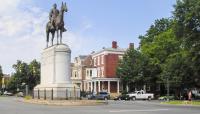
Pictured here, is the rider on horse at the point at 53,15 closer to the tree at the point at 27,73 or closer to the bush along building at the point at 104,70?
the bush along building at the point at 104,70

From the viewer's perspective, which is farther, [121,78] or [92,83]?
[92,83]

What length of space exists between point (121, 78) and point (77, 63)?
25205 mm

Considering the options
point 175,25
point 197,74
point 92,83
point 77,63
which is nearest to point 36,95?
point 175,25

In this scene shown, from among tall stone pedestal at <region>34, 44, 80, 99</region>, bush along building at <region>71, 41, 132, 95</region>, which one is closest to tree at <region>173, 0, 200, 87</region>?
tall stone pedestal at <region>34, 44, 80, 99</region>

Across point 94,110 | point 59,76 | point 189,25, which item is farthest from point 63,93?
point 189,25

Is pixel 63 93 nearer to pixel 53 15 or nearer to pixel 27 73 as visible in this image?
pixel 53 15

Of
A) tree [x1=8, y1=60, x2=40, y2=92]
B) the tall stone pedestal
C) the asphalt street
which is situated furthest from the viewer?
tree [x1=8, y1=60, x2=40, y2=92]

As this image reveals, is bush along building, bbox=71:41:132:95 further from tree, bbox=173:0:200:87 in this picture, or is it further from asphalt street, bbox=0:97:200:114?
asphalt street, bbox=0:97:200:114

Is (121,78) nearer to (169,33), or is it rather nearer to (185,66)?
(169,33)

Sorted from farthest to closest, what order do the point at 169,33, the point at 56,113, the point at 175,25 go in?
the point at 169,33 → the point at 175,25 → the point at 56,113

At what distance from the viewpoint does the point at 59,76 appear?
159ft

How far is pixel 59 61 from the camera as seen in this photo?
159ft

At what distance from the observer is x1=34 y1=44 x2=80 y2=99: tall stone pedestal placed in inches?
1849

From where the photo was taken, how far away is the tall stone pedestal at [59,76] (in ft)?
154
